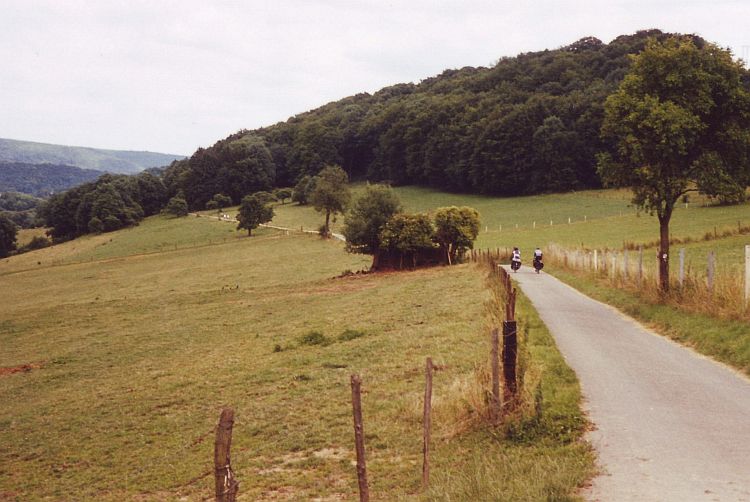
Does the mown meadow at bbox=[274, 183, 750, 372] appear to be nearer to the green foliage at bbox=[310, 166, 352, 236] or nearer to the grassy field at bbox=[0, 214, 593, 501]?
the grassy field at bbox=[0, 214, 593, 501]

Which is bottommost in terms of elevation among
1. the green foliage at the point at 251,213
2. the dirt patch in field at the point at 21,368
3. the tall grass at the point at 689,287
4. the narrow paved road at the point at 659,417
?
the dirt patch in field at the point at 21,368

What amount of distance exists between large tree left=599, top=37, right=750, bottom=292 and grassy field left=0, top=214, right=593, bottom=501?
764 centimetres

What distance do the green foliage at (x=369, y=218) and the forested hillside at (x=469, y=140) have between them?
2358 inches

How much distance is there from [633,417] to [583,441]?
167 cm

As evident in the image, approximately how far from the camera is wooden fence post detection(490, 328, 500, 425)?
35.1 ft

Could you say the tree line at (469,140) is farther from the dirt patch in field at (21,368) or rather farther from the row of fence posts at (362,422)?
the row of fence posts at (362,422)

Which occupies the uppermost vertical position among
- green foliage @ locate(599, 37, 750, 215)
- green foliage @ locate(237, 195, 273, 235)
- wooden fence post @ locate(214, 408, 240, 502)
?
green foliage @ locate(599, 37, 750, 215)

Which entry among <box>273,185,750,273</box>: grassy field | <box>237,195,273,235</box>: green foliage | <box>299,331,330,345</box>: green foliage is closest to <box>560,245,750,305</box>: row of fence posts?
<box>273,185,750,273</box>: grassy field

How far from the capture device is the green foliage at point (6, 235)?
4803 inches

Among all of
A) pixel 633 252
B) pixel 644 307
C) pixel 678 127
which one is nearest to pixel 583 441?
pixel 644 307

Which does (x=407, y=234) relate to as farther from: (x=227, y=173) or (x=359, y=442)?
(x=227, y=173)

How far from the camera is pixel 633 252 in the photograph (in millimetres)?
48344

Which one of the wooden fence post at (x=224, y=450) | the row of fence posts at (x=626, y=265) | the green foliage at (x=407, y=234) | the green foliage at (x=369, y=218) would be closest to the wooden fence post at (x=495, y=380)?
the wooden fence post at (x=224, y=450)

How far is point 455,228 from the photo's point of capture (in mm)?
54906
